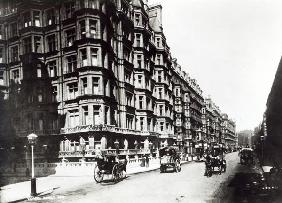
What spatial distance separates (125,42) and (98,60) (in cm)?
957

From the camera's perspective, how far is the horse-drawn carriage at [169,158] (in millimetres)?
29875

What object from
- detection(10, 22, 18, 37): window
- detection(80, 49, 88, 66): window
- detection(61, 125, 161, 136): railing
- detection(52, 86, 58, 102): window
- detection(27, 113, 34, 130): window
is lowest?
detection(61, 125, 161, 136): railing

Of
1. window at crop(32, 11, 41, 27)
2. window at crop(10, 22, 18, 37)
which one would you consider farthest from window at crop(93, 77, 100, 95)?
window at crop(10, 22, 18, 37)

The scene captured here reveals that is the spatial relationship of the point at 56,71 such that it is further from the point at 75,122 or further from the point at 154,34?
the point at 154,34

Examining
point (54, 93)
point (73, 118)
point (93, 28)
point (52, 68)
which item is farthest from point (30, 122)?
point (93, 28)

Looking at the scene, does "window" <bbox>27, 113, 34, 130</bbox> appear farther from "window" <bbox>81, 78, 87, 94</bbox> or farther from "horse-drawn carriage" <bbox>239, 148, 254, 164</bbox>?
"horse-drawn carriage" <bbox>239, 148, 254, 164</bbox>

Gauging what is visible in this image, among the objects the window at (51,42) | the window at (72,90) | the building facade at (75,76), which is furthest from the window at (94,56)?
the window at (51,42)

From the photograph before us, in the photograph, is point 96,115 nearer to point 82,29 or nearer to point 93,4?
point 82,29

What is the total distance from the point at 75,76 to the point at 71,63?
6.31 feet

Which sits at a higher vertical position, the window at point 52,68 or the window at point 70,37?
the window at point 70,37

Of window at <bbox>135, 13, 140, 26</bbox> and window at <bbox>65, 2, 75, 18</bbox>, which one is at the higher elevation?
window at <bbox>135, 13, 140, 26</bbox>

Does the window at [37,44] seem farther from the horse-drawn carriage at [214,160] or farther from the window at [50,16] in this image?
the horse-drawn carriage at [214,160]

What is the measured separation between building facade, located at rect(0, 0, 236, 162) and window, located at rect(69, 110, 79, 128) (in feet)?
0.31

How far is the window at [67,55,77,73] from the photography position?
134ft
